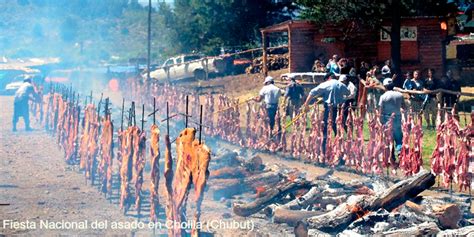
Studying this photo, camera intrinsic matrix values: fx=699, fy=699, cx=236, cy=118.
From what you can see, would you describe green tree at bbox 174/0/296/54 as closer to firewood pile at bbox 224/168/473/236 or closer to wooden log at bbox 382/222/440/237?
firewood pile at bbox 224/168/473/236

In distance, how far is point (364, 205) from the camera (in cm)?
909

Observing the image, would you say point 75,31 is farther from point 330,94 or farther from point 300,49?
point 330,94

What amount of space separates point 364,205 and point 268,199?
6.27ft

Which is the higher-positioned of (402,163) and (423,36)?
(423,36)

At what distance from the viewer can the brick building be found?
28.0m

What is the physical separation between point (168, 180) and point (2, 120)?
1837cm

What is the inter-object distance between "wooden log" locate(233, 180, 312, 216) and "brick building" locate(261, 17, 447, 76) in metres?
17.2

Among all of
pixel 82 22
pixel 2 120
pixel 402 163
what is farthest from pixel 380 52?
pixel 82 22

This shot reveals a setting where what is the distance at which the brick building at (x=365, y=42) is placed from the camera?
2798 cm

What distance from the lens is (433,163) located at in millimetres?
11805

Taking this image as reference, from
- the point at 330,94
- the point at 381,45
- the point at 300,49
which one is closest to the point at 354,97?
the point at 330,94

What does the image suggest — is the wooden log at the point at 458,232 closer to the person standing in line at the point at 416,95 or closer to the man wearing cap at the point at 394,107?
the man wearing cap at the point at 394,107

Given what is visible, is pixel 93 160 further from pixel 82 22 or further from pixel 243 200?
pixel 82 22

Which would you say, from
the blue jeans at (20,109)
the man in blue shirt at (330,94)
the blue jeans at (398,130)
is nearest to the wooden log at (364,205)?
the blue jeans at (398,130)
